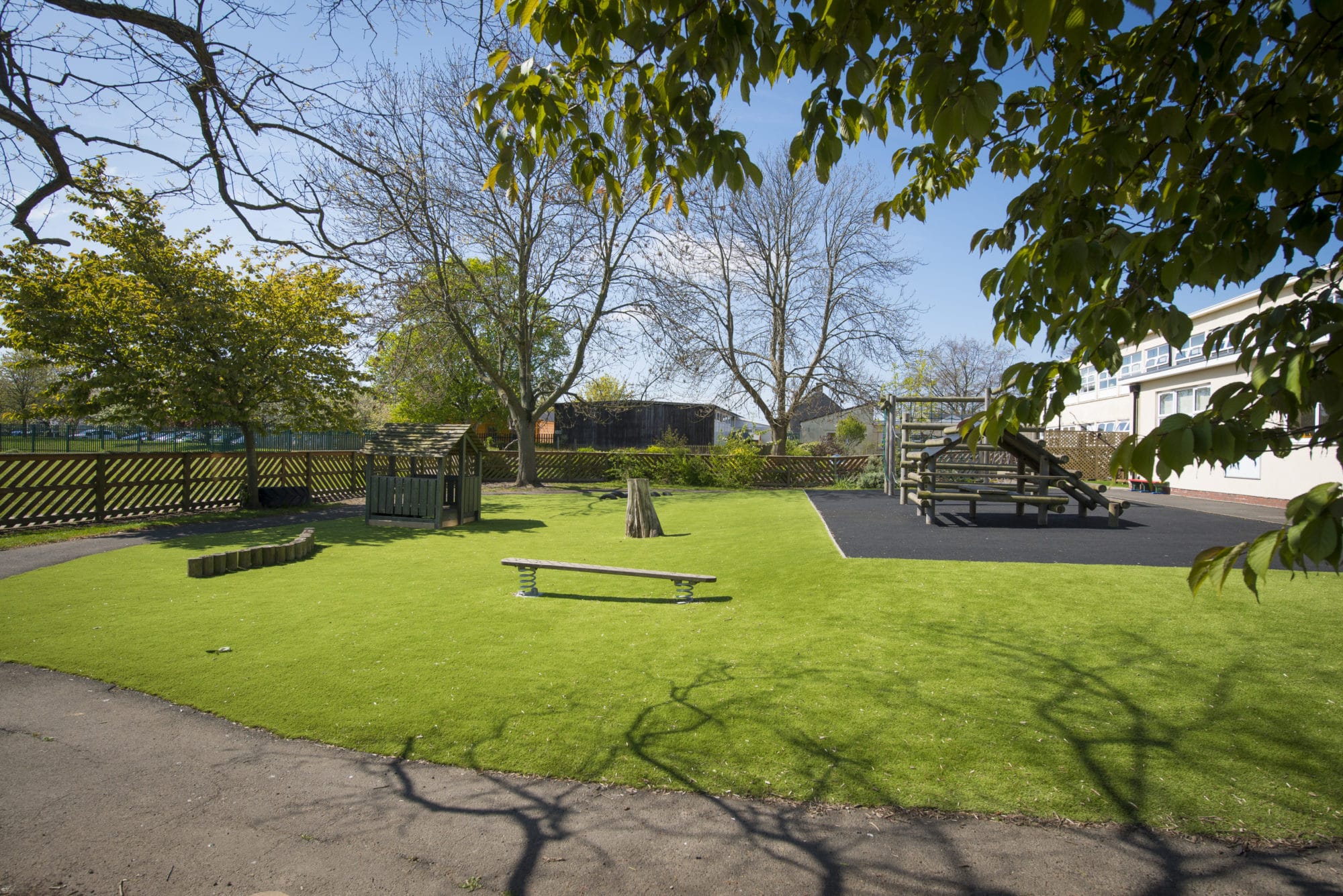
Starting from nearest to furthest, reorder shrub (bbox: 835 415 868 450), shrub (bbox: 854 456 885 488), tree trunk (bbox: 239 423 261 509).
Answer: tree trunk (bbox: 239 423 261 509) → shrub (bbox: 854 456 885 488) → shrub (bbox: 835 415 868 450)

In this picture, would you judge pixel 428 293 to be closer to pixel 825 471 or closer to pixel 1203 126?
pixel 825 471

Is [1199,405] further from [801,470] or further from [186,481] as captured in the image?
[186,481]

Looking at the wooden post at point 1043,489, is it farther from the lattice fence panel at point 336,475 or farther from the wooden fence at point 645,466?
the lattice fence panel at point 336,475

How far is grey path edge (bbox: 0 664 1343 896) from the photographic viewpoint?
2859mm

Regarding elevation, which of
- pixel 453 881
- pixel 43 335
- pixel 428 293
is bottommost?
pixel 453 881

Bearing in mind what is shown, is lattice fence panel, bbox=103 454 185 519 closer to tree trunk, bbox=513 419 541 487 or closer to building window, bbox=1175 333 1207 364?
tree trunk, bbox=513 419 541 487

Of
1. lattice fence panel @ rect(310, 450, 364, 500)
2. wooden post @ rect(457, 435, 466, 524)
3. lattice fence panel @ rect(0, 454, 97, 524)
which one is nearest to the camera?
lattice fence panel @ rect(0, 454, 97, 524)

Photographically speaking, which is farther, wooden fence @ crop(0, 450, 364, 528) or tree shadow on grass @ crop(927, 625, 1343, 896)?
wooden fence @ crop(0, 450, 364, 528)

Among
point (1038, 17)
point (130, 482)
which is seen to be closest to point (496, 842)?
point (1038, 17)

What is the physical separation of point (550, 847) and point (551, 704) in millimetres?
1600

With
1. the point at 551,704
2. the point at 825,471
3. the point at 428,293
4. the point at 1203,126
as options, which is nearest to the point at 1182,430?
the point at 1203,126

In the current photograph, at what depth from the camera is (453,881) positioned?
2.88 meters

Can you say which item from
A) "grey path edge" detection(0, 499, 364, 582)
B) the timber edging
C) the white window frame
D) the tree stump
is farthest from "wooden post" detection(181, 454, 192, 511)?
the white window frame

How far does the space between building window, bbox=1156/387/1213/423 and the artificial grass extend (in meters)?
16.3
